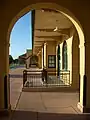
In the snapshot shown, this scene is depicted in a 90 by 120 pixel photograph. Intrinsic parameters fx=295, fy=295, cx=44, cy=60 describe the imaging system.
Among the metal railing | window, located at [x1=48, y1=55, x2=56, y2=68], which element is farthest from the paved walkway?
window, located at [x1=48, y1=55, x2=56, y2=68]

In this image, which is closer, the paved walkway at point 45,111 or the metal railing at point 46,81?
the paved walkway at point 45,111

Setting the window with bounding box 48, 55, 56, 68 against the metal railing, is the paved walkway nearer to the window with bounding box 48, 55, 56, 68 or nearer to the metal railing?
the metal railing

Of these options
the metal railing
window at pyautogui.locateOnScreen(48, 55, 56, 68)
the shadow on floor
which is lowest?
the shadow on floor

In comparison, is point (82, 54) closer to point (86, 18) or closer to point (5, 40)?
point (86, 18)

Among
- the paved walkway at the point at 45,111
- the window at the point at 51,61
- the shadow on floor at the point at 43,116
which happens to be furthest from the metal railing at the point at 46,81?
the shadow on floor at the point at 43,116

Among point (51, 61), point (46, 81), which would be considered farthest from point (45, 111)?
point (51, 61)

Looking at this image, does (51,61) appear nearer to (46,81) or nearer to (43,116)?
(46,81)

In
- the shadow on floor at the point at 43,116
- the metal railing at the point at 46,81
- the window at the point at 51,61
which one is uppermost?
the window at the point at 51,61

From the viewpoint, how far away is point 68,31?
818 inches

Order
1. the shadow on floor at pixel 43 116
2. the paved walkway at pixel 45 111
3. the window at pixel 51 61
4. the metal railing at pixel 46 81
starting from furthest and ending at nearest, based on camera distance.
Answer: the window at pixel 51 61, the metal railing at pixel 46 81, the paved walkway at pixel 45 111, the shadow on floor at pixel 43 116

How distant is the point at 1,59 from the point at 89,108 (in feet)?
11.8

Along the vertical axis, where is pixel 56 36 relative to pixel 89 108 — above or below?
above

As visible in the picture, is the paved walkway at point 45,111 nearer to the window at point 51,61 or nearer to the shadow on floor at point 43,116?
the shadow on floor at point 43,116
